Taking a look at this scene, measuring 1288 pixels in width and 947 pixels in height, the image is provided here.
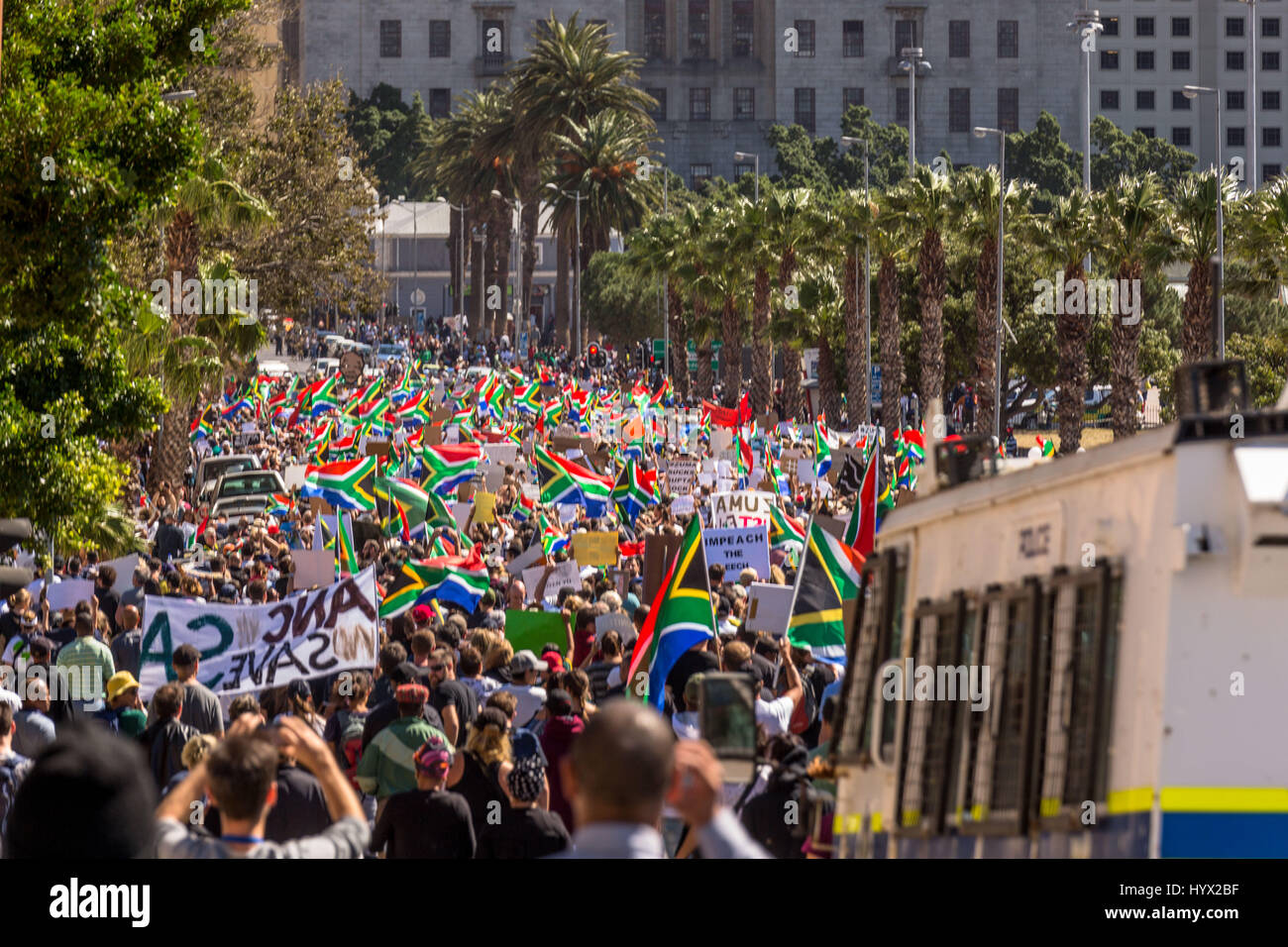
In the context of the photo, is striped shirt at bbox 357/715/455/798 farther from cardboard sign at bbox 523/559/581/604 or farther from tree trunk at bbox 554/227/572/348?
tree trunk at bbox 554/227/572/348

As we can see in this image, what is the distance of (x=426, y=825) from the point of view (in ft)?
26.3

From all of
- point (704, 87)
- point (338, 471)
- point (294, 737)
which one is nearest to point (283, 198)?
point (338, 471)

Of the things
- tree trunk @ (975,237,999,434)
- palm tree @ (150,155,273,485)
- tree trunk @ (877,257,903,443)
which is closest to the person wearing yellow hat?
palm tree @ (150,155,273,485)

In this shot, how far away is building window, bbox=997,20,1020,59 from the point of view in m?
147

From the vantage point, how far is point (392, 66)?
152m

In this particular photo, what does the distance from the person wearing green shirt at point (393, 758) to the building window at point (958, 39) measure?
143 metres

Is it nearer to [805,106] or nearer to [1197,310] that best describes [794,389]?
[1197,310]

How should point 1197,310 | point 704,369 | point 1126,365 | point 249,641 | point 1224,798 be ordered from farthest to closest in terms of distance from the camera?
point 704,369 < point 1126,365 < point 1197,310 < point 249,641 < point 1224,798

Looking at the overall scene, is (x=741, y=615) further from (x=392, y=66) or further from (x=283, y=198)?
(x=392, y=66)

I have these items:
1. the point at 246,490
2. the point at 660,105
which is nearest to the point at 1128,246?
the point at 246,490

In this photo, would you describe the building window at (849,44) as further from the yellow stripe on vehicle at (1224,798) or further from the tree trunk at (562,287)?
the yellow stripe on vehicle at (1224,798)

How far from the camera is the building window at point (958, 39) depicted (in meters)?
147

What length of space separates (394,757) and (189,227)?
1069 inches

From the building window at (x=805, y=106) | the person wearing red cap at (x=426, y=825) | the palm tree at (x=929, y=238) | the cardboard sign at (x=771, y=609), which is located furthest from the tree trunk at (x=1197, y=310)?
the building window at (x=805, y=106)
